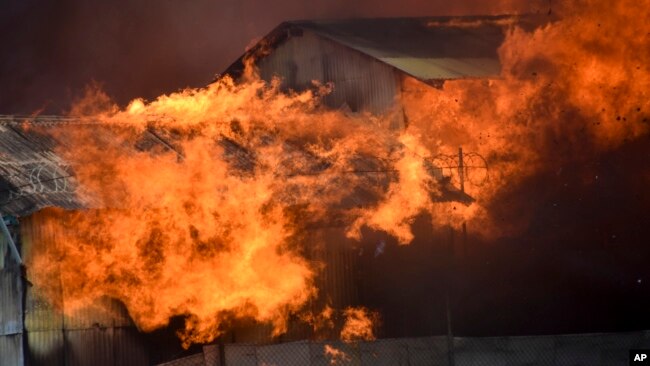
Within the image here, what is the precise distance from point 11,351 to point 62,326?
3.10 feet

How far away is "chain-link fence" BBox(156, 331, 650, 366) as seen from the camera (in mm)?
17047

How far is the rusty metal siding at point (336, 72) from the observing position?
2217 centimetres

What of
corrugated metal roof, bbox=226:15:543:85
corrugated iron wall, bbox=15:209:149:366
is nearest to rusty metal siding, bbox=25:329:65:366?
corrugated iron wall, bbox=15:209:149:366

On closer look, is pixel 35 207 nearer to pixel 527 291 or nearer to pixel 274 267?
pixel 274 267

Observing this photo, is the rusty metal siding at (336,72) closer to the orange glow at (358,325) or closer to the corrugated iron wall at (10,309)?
the orange glow at (358,325)

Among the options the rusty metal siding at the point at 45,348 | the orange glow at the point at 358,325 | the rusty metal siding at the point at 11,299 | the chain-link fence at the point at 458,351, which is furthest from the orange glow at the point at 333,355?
the rusty metal siding at the point at 11,299

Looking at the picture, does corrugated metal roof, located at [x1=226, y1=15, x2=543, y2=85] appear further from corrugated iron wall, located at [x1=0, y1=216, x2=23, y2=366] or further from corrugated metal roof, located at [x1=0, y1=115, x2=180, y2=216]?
corrugated iron wall, located at [x1=0, y1=216, x2=23, y2=366]

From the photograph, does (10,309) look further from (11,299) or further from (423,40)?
(423,40)

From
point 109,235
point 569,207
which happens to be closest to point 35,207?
point 109,235

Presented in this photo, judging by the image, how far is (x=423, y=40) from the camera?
26141 millimetres

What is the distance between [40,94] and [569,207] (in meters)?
18.5

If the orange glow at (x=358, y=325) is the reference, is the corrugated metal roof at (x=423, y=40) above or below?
above

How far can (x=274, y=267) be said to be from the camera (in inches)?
669

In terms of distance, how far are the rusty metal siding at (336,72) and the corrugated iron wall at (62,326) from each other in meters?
10.0
